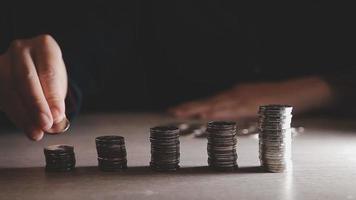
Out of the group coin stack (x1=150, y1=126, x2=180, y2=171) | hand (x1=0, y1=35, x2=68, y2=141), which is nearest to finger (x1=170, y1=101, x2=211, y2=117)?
hand (x1=0, y1=35, x2=68, y2=141)

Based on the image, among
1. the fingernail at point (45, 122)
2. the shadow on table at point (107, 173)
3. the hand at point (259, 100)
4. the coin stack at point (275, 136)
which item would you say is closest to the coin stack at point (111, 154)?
the shadow on table at point (107, 173)

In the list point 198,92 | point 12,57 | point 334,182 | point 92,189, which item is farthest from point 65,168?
point 198,92

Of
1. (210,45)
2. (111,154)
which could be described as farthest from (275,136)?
(210,45)

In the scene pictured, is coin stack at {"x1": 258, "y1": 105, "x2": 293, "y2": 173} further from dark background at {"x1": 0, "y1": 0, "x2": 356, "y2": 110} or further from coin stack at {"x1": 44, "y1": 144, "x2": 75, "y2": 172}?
dark background at {"x1": 0, "y1": 0, "x2": 356, "y2": 110}

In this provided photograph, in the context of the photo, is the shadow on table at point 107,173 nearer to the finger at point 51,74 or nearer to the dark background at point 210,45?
the finger at point 51,74

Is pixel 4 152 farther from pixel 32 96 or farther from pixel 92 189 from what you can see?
pixel 92 189

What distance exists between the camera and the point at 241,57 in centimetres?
311

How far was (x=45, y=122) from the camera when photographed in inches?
58.7

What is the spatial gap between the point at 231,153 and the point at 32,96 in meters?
0.53

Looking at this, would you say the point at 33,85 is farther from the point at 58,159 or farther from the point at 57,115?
the point at 58,159

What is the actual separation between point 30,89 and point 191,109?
107cm

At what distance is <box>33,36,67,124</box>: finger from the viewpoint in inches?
62.8

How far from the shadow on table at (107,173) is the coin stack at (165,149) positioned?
20 millimetres

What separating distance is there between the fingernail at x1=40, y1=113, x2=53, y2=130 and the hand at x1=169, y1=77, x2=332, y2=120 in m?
1.07
